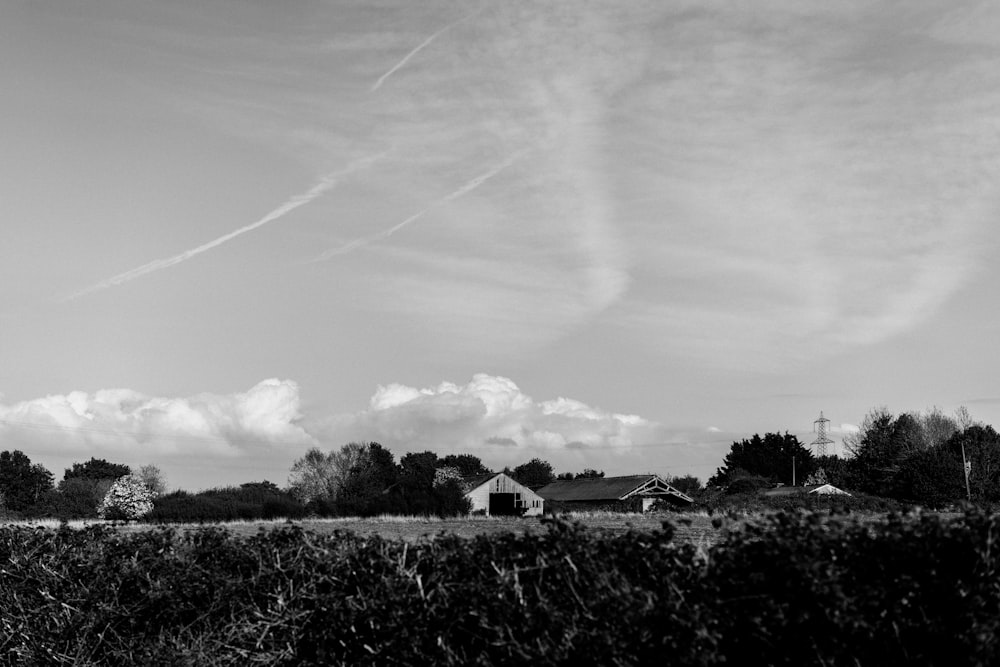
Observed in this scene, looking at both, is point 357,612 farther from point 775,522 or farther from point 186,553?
point 775,522

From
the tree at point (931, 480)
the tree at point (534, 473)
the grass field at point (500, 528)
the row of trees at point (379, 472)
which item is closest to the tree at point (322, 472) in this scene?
the row of trees at point (379, 472)

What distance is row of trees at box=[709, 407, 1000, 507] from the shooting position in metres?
52.4

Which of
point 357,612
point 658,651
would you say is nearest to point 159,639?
point 357,612

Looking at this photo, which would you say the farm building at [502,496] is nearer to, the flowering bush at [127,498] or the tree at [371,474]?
the tree at [371,474]

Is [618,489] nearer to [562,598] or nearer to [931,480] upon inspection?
[931,480]

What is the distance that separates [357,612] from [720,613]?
287 centimetres

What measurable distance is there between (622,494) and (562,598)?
57.9 m

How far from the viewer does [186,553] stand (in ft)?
28.8

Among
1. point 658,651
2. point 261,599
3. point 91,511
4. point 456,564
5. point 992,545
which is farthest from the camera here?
point 91,511

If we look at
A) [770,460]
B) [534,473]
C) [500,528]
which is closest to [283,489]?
[534,473]

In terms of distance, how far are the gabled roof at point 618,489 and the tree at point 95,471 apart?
58407 millimetres

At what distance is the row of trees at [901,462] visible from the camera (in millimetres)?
52375

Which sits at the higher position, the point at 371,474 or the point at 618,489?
the point at 371,474

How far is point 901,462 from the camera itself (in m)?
61.9
